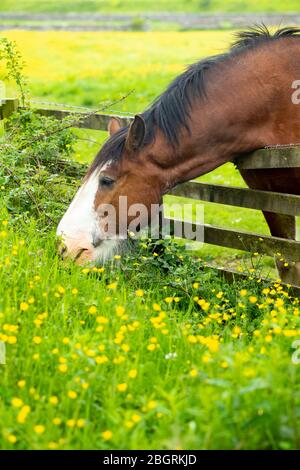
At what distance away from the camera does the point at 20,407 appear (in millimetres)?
3525

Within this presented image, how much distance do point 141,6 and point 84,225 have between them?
75211mm

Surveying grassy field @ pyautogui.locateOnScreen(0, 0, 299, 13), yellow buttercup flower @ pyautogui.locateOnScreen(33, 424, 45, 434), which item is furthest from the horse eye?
grassy field @ pyautogui.locateOnScreen(0, 0, 299, 13)

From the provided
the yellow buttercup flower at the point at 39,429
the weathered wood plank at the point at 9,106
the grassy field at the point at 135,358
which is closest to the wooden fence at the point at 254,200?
the grassy field at the point at 135,358

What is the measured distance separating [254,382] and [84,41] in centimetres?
3482

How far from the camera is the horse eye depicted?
18.5 feet

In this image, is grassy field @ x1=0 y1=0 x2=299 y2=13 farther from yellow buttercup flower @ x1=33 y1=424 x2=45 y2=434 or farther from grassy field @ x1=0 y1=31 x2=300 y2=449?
yellow buttercup flower @ x1=33 y1=424 x2=45 y2=434

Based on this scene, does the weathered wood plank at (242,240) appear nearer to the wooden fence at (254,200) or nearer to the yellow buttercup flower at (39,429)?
the wooden fence at (254,200)

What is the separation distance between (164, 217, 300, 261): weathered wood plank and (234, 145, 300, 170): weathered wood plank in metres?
0.63

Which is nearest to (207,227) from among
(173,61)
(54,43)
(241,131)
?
(241,131)

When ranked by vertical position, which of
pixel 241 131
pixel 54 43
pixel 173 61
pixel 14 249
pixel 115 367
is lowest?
→ pixel 115 367

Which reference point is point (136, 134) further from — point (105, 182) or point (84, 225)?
point (84, 225)

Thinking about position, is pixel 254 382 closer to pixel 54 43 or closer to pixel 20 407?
pixel 20 407

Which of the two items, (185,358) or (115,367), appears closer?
(115,367)

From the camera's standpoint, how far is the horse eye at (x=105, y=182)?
565 cm
